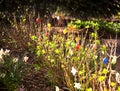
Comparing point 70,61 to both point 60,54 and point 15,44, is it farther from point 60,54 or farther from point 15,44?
point 15,44

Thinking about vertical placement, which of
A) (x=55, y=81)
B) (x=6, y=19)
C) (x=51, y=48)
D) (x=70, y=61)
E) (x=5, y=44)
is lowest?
(x=55, y=81)

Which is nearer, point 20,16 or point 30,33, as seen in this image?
point 30,33

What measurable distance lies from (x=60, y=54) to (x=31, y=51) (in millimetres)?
1900

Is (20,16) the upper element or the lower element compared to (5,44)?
upper

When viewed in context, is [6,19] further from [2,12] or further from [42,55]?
[42,55]

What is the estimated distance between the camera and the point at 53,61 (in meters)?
4.66

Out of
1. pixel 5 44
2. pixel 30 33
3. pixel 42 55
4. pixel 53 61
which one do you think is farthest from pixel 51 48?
pixel 5 44

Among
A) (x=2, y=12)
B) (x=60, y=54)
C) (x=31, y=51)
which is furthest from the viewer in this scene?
(x=2, y=12)

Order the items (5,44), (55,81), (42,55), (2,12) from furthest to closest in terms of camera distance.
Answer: (2,12), (5,44), (42,55), (55,81)

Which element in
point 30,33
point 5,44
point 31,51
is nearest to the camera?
point 31,51

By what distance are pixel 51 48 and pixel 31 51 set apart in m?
1.16

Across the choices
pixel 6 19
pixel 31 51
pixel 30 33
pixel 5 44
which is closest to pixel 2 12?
pixel 6 19

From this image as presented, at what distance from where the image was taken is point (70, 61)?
4.27 m

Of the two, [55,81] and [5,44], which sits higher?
[5,44]
